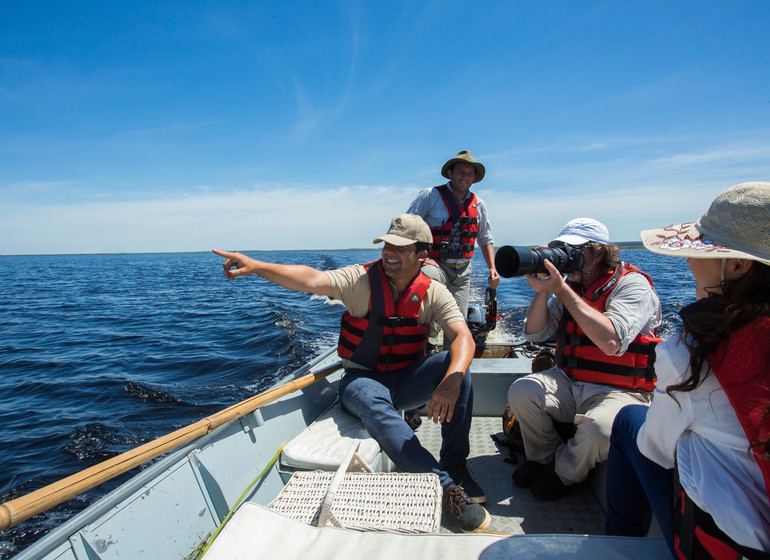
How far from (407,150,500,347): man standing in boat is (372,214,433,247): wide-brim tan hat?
101cm

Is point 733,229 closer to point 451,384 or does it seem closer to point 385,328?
point 451,384

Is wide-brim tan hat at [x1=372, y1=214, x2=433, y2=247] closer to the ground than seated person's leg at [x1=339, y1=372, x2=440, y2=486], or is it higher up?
higher up

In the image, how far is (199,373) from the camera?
628 cm

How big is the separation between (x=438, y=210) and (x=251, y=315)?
343 inches

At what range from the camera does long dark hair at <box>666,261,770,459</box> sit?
883 millimetres

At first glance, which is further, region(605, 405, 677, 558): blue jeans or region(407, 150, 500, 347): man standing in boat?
region(407, 150, 500, 347): man standing in boat

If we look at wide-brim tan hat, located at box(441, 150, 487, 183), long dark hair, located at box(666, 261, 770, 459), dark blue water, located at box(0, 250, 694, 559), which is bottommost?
dark blue water, located at box(0, 250, 694, 559)

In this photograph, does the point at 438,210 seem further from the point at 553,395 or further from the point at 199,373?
the point at 199,373

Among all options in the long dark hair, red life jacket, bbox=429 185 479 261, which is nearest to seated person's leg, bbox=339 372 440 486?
the long dark hair

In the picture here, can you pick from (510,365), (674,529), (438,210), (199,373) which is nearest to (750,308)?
(674,529)

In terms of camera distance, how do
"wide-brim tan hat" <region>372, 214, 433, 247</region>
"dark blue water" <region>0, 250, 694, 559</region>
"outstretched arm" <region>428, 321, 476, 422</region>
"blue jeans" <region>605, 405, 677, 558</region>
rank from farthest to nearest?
"dark blue water" <region>0, 250, 694, 559</region>, "wide-brim tan hat" <region>372, 214, 433, 247</region>, "outstretched arm" <region>428, 321, 476, 422</region>, "blue jeans" <region>605, 405, 677, 558</region>

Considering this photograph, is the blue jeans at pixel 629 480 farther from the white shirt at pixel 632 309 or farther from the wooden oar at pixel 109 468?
the wooden oar at pixel 109 468

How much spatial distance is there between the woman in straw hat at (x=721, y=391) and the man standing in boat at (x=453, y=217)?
89.3 inches

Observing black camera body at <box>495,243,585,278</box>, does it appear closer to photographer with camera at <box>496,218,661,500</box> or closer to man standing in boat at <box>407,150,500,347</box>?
photographer with camera at <box>496,218,661,500</box>
